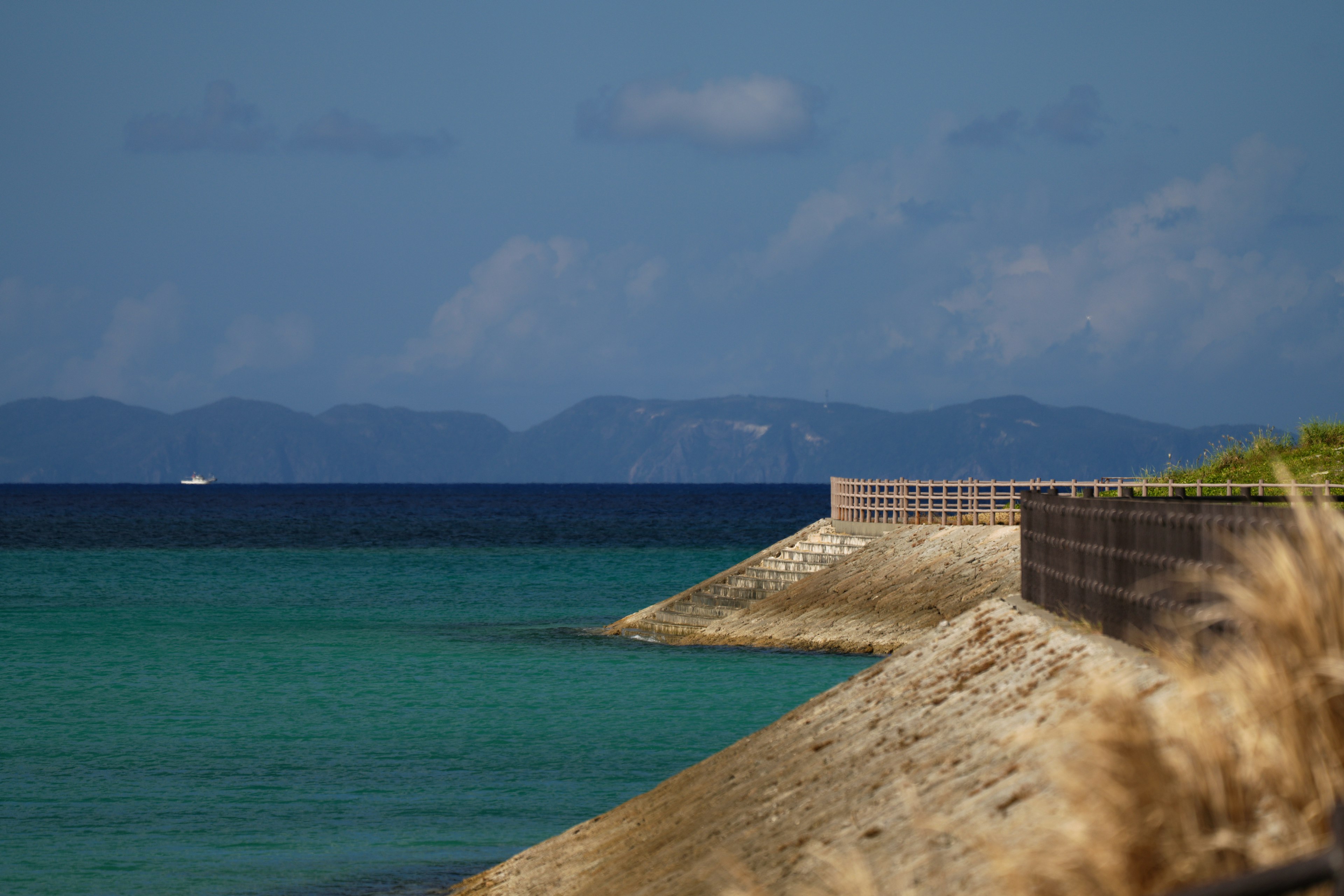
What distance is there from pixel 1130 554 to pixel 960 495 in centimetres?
3427

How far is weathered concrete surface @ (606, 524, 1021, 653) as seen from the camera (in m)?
37.0

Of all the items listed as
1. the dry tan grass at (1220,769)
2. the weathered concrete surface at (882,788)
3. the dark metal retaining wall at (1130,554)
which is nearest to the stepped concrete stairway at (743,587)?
the dark metal retaining wall at (1130,554)

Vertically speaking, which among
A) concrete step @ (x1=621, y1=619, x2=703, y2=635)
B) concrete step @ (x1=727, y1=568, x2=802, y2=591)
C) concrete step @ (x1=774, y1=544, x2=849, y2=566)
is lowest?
concrete step @ (x1=621, y1=619, x2=703, y2=635)

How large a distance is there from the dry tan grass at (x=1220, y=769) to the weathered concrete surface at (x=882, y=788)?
0.52 metres

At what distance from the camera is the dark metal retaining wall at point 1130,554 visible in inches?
413

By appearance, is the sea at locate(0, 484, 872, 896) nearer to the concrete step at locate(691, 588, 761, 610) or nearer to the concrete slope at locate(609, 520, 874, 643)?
the concrete slope at locate(609, 520, 874, 643)

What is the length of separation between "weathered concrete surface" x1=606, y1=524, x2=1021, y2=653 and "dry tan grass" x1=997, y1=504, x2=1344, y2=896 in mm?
28464

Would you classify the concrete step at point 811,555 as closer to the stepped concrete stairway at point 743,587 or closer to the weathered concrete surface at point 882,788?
the stepped concrete stairway at point 743,587

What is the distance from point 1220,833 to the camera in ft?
20.0

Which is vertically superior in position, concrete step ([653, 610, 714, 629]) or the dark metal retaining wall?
the dark metal retaining wall

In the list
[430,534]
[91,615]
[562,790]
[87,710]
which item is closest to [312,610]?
[91,615]

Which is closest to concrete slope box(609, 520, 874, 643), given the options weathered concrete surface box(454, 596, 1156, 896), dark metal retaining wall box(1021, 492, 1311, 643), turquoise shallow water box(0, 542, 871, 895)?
turquoise shallow water box(0, 542, 871, 895)

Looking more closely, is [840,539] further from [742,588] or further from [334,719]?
[334,719]

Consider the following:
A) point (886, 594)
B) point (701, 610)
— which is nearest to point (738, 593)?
point (701, 610)
